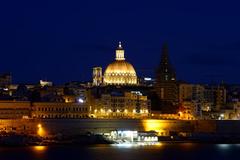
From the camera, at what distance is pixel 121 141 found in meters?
57.9

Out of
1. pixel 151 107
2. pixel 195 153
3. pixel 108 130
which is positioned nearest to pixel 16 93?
pixel 151 107

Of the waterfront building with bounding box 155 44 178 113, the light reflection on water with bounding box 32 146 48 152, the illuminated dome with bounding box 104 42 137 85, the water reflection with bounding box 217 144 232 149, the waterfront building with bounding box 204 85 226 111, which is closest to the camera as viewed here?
the light reflection on water with bounding box 32 146 48 152

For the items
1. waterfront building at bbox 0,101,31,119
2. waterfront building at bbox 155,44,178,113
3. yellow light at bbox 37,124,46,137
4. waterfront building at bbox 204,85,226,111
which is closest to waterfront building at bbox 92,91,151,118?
waterfront building at bbox 0,101,31,119

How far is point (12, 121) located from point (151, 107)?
1866cm

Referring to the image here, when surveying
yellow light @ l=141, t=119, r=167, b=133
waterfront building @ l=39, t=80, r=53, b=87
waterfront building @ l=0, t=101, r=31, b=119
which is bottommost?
yellow light @ l=141, t=119, r=167, b=133

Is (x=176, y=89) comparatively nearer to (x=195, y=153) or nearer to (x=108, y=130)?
(x=108, y=130)

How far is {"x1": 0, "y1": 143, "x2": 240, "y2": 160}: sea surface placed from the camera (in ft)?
151

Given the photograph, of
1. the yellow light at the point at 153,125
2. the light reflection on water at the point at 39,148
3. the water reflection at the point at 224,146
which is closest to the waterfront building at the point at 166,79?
the yellow light at the point at 153,125

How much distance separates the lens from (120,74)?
294 feet

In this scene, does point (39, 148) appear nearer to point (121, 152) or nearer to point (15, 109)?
point (121, 152)

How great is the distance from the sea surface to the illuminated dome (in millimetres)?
34217

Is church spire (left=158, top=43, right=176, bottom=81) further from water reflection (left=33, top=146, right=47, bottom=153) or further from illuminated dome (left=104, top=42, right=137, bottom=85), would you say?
water reflection (left=33, top=146, right=47, bottom=153)

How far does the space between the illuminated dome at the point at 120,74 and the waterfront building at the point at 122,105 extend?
15581 millimetres

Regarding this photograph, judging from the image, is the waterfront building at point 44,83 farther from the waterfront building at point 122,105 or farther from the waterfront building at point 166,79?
the waterfront building at point 122,105
